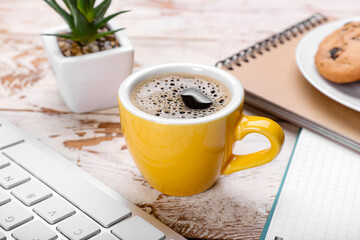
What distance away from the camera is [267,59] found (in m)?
0.78

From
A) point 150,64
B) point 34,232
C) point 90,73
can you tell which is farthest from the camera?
point 150,64

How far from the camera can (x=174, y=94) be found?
1.72 ft

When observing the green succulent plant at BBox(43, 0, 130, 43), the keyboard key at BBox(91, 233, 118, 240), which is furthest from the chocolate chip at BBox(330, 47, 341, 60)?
the keyboard key at BBox(91, 233, 118, 240)

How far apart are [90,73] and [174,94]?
0.17 meters

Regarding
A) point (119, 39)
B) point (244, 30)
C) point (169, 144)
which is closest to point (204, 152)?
point (169, 144)

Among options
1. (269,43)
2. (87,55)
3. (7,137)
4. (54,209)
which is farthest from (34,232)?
(269,43)

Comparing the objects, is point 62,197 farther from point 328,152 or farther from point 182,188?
point 328,152

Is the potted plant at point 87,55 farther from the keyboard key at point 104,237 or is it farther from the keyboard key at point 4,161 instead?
the keyboard key at point 104,237

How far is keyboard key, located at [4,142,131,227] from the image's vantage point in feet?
1.49

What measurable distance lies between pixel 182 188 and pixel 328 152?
23 cm

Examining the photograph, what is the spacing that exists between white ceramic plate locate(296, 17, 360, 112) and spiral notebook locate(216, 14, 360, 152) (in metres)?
0.02

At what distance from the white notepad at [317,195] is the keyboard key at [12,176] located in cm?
29

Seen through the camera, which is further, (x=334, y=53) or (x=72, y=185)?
(x=334, y=53)

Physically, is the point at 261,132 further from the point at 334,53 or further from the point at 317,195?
the point at 334,53
